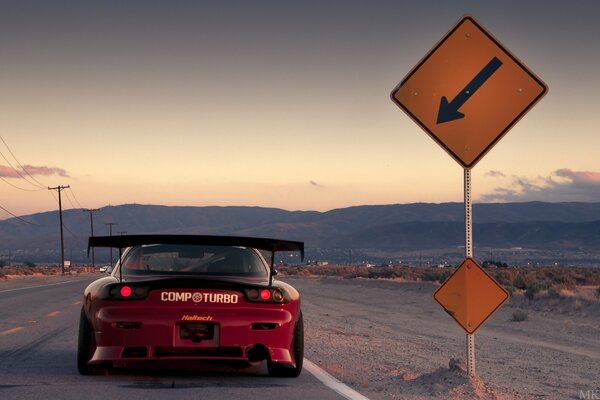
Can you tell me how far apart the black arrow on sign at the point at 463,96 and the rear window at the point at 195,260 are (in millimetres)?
2633

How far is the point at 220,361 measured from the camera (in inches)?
341

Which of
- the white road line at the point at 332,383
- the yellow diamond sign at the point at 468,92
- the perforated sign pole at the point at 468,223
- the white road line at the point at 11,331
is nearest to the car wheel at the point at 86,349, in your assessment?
the white road line at the point at 332,383

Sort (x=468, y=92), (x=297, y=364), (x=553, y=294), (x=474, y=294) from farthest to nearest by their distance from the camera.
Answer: (x=553, y=294), (x=297, y=364), (x=468, y=92), (x=474, y=294)

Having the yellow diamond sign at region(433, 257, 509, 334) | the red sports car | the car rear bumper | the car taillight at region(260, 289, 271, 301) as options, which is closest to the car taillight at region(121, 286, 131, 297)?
the red sports car

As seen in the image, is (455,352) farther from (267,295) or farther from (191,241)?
(191,241)

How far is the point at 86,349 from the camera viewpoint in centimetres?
880

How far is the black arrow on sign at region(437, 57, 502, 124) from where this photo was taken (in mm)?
8727

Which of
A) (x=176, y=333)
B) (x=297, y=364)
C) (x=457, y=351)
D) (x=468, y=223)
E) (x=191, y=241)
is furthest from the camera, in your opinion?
(x=457, y=351)

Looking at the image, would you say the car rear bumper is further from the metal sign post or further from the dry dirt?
the metal sign post

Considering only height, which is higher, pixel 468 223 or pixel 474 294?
pixel 468 223

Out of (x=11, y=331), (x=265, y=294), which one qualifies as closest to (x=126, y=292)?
(x=265, y=294)

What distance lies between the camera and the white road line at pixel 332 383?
8.50 meters

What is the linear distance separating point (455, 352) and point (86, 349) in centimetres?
755

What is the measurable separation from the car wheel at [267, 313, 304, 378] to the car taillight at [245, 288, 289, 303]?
40 centimetres
